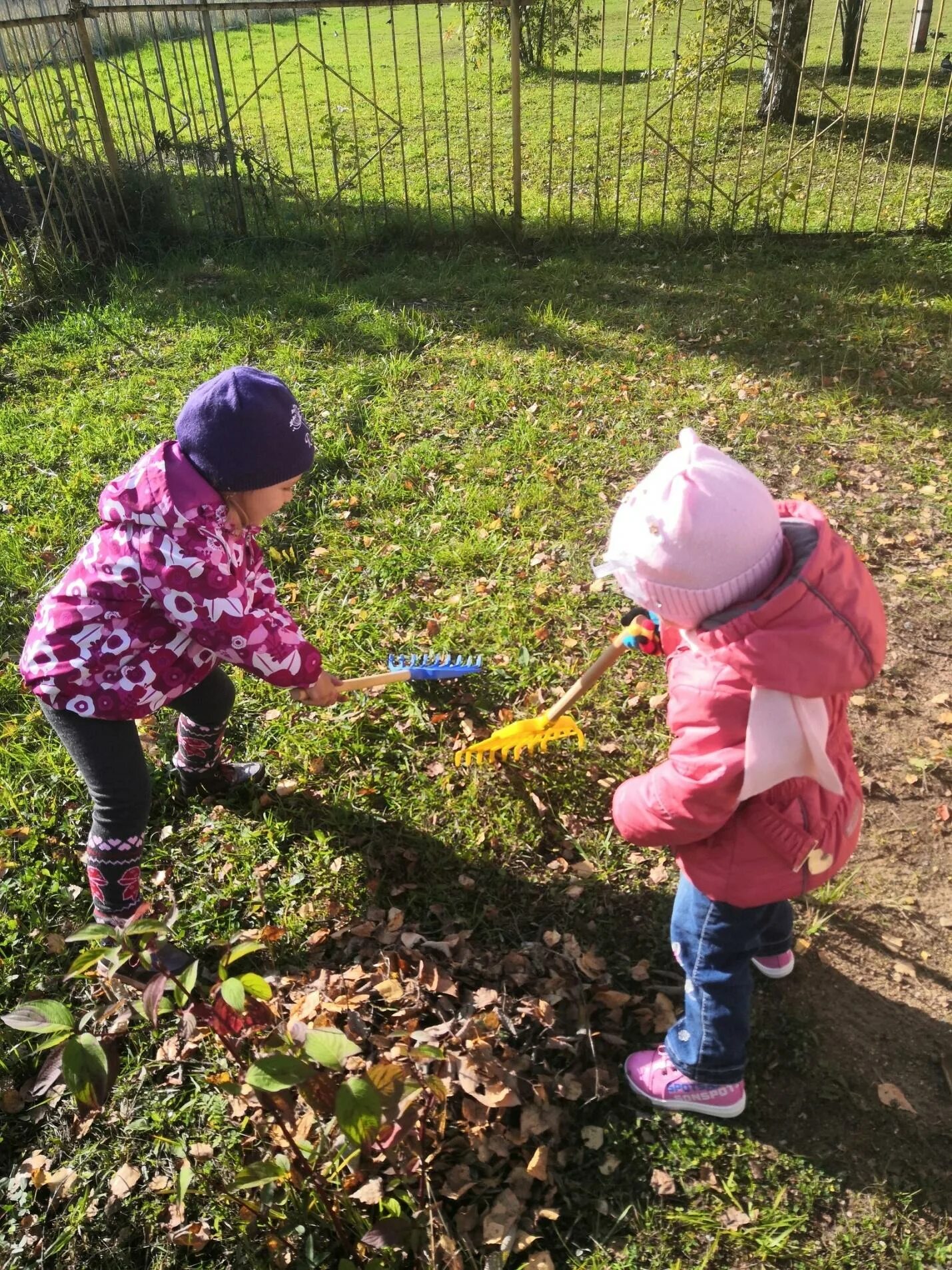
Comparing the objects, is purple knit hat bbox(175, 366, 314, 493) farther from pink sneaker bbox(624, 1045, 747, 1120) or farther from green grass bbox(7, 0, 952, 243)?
green grass bbox(7, 0, 952, 243)

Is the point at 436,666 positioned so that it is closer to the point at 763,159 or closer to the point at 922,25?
the point at 763,159

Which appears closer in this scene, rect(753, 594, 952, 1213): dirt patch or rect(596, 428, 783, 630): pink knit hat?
rect(596, 428, 783, 630): pink knit hat

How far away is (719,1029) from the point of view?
7.02 feet

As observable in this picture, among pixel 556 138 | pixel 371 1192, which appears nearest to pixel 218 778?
pixel 371 1192

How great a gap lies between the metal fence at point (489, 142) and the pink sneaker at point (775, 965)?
231 inches

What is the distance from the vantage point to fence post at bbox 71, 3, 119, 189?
23.8ft

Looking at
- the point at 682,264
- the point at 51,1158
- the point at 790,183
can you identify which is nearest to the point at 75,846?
the point at 51,1158

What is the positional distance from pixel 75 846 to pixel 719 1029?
2.14 meters

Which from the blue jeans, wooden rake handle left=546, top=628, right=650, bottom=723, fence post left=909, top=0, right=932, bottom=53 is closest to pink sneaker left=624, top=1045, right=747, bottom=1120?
the blue jeans

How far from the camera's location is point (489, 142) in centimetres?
981

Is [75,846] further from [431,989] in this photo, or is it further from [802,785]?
[802,785]

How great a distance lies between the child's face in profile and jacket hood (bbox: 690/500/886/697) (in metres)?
1.27

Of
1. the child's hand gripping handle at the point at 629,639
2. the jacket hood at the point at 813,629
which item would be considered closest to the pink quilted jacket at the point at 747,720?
the jacket hood at the point at 813,629

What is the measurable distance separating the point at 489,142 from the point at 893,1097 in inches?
387
